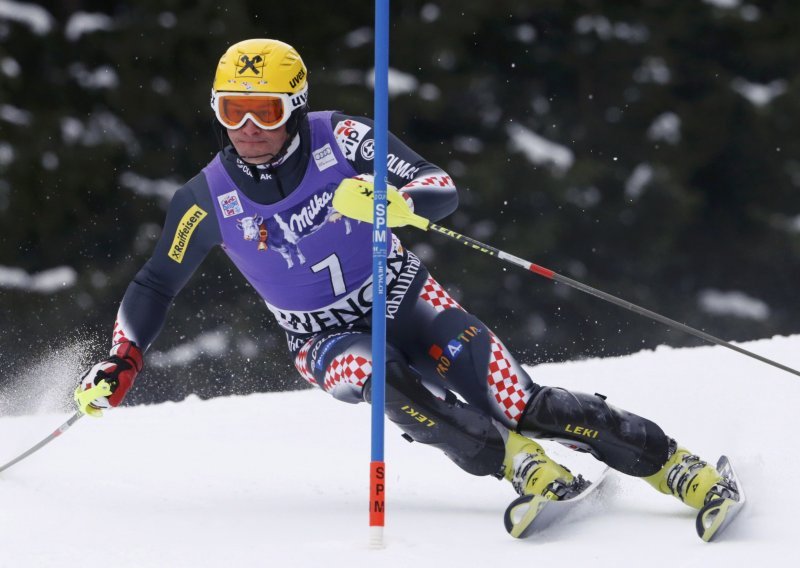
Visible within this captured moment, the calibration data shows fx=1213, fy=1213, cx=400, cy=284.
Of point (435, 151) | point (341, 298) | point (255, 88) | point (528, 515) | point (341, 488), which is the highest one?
point (255, 88)

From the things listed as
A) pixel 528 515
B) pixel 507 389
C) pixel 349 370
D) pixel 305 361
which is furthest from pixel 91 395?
pixel 528 515

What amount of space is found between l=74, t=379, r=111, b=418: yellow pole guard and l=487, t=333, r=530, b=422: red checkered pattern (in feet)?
3.28

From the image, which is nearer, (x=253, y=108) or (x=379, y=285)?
(x=379, y=285)

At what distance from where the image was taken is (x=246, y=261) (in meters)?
3.35

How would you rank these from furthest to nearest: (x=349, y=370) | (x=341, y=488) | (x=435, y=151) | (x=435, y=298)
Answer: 1. (x=435, y=151)
2. (x=341, y=488)
3. (x=435, y=298)
4. (x=349, y=370)

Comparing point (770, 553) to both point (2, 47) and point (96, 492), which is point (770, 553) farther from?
point (2, 47)

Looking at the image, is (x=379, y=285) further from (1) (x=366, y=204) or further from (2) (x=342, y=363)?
(2) (x=342, y=363)

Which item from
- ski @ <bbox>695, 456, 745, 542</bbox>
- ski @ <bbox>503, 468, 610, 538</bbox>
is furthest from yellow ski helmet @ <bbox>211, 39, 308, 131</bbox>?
ski @ <bbox>695, 456, 745, 542</bbox>

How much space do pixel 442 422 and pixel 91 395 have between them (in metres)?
0.94

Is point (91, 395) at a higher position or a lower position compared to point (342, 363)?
lower

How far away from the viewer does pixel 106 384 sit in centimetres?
316

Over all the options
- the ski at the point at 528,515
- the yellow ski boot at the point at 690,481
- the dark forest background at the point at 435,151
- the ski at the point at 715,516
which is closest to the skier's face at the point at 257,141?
the ski at the point at 528,515

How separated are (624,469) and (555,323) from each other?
4300mm

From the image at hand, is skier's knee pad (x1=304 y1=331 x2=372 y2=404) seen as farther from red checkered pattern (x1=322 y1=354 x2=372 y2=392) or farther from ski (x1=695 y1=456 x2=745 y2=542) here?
ski (x1=695 y1=456 x2=745 y2=542)
